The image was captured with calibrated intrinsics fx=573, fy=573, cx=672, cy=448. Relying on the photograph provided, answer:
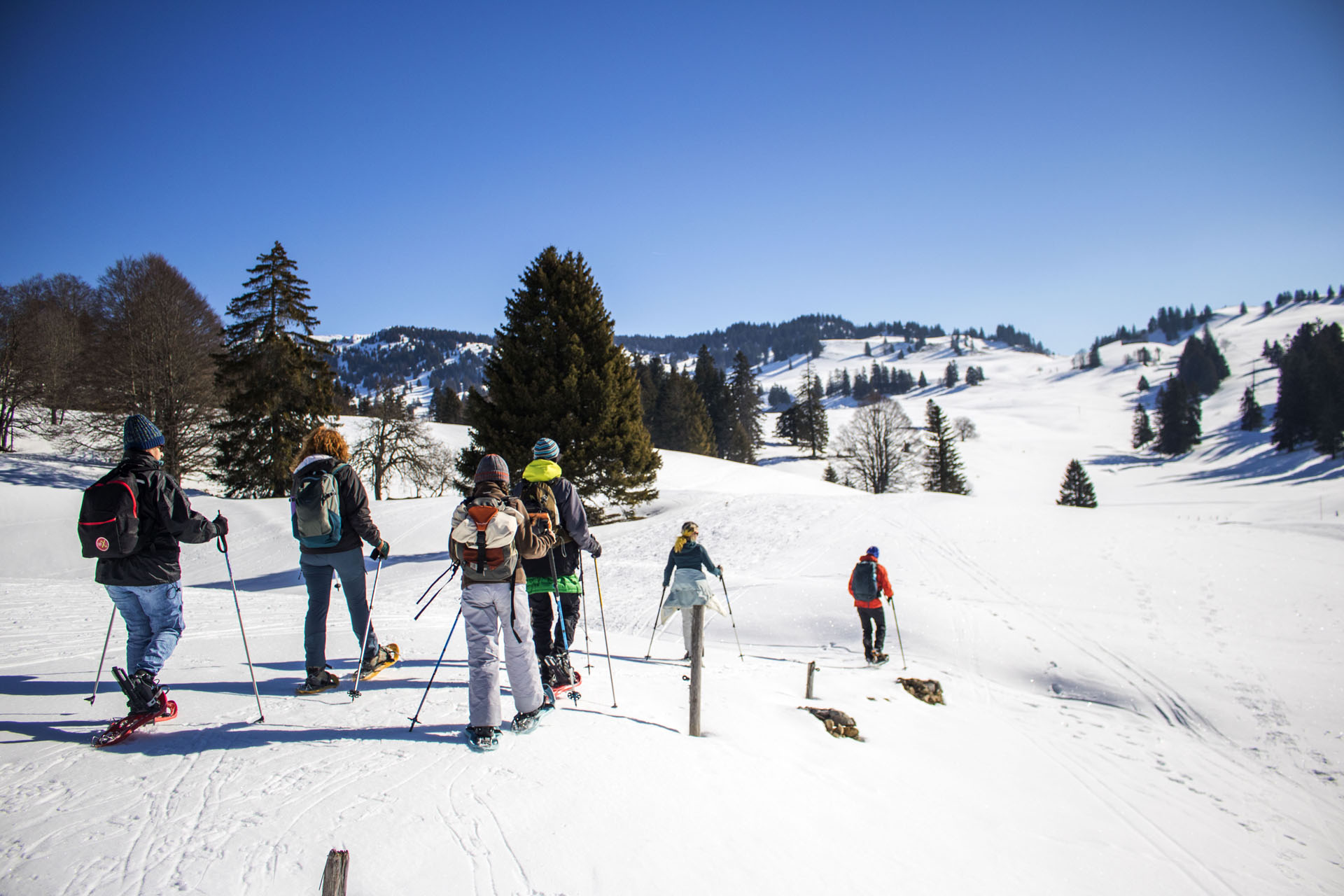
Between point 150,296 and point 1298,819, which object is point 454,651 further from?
point 150,296

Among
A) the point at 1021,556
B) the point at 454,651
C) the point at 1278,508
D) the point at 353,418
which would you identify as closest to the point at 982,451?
the point at 1278,508

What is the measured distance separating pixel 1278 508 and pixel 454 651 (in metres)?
39.6

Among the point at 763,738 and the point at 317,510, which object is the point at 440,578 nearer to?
the point at 317,510

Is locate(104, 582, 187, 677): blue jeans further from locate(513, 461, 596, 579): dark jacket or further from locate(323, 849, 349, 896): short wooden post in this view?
locate(323, 849, 349, 896): short wooden post

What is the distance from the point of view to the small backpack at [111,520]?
13.8ft

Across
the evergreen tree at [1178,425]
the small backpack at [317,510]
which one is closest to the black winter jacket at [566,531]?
the small backpack at [317,510]

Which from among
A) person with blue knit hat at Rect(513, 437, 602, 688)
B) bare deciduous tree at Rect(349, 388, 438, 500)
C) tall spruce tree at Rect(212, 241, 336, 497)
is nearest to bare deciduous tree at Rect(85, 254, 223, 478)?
tall spruce tree at Rect(212, 241, 336, 497)

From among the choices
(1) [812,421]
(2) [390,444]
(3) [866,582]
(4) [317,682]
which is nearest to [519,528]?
(4) [317,682]

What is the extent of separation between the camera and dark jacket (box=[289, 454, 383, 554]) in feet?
17.5

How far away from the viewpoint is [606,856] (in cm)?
347

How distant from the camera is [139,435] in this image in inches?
183

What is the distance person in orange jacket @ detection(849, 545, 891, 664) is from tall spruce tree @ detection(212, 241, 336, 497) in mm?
23713

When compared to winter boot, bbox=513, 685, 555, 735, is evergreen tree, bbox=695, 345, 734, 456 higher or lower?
higher

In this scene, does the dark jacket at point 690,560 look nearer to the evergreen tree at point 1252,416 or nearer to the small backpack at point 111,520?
the small backpack at point 111,520
